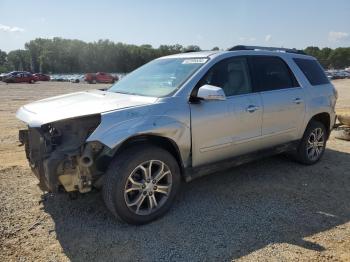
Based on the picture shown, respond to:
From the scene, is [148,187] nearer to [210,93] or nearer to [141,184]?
[141,184]

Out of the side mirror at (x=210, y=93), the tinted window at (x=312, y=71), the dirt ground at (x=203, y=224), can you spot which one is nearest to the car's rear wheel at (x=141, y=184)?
the dirt ground at (x=203, y=224)

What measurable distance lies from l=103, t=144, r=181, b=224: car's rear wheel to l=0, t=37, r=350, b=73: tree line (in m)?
95.7

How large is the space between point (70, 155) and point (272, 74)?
312 centimetres

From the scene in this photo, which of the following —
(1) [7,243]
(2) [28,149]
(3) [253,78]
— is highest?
(3) [253,78]

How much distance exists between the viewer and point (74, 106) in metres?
3.95

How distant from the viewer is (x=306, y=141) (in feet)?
19.6

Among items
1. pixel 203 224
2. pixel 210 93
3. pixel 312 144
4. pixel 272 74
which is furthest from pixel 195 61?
pixel 312 144

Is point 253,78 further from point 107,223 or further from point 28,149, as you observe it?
point 28,149

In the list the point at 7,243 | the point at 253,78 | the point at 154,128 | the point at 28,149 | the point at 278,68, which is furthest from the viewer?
the point at 278,68

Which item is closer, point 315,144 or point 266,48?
point 266,48

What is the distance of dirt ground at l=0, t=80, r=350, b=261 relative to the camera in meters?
3.48

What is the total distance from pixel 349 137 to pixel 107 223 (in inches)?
244

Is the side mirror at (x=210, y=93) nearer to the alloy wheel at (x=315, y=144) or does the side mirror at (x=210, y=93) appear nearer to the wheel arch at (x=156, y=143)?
the wheel arch at (x=156, y=143)

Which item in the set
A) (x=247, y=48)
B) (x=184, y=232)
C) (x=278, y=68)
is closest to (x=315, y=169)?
(x=278, y=68)
